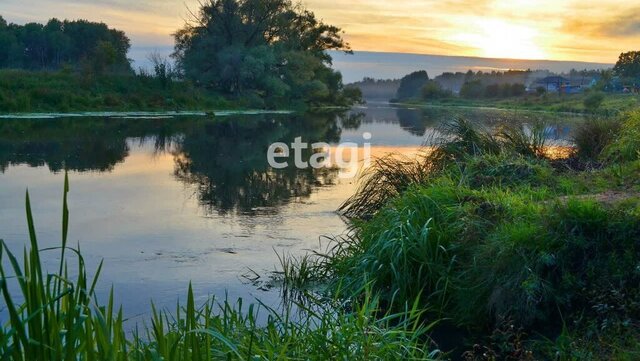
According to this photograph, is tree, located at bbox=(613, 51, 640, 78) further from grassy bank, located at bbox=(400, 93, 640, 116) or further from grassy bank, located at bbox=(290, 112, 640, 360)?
grassy bank, located at bbox=(290, 112, 640, 360)

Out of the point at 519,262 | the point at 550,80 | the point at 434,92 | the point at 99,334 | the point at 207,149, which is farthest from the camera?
the point at 434,92

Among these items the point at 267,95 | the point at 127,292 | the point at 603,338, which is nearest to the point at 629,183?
the point at 603,338

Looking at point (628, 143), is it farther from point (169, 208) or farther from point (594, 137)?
point (169, 208)

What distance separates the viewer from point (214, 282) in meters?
6.27

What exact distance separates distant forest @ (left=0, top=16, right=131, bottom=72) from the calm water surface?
36.2 m

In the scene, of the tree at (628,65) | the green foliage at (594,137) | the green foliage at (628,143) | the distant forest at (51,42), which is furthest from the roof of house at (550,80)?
the green foliage at (628,143)

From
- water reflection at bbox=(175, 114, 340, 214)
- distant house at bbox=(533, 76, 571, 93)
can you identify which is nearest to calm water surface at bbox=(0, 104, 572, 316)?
water reflection at bbox=(175, 114, 340, 214)

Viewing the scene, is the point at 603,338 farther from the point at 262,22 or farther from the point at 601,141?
the point at 262,22

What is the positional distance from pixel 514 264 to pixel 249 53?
1665 inches

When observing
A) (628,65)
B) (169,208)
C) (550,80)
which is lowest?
(169,208)

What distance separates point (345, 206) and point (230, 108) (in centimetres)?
3238

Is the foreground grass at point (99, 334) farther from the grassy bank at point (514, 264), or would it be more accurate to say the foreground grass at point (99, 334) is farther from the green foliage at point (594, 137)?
the green foliage at point (594, 137)

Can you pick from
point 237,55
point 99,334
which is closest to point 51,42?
point 237,55

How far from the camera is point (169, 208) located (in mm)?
9688
